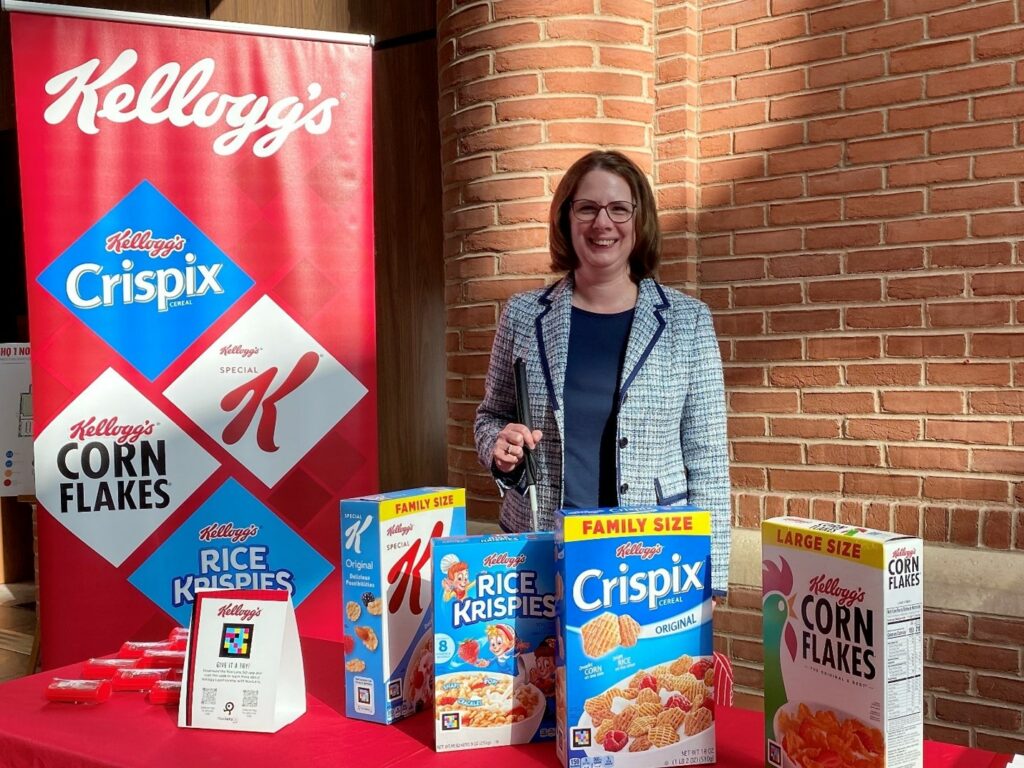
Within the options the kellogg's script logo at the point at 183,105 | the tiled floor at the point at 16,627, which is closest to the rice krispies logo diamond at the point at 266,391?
the kellogg's script logo at the point at 183,105

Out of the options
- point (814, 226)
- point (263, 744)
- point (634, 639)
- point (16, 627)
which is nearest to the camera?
point (634, 639)

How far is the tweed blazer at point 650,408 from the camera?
1.84 m

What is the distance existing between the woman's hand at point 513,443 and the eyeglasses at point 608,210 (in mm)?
537

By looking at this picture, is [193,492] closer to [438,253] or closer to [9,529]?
[438,253]

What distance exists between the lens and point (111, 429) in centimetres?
249

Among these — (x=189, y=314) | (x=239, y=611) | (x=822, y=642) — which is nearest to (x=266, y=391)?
(x=189, y=314)

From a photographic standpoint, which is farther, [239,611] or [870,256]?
[870,256]

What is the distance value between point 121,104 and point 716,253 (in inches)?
69.5

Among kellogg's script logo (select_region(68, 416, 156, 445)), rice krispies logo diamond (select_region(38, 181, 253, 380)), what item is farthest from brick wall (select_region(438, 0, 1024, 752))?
kellogg's script logo (select_region(68, 416, 156, 445))

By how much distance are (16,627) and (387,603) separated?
15.0ft

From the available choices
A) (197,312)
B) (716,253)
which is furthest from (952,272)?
(197,312)

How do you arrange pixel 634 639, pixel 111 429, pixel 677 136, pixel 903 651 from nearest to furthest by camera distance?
1. pixel 903 651
2. pixel 634 639
3. pixel 111 429
4. pixel 677 136

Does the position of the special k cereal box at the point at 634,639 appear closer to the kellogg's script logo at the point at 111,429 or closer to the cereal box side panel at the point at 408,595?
the cereal box side panel at the point at 408,595

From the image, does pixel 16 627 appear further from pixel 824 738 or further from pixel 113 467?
pixel 824 738
